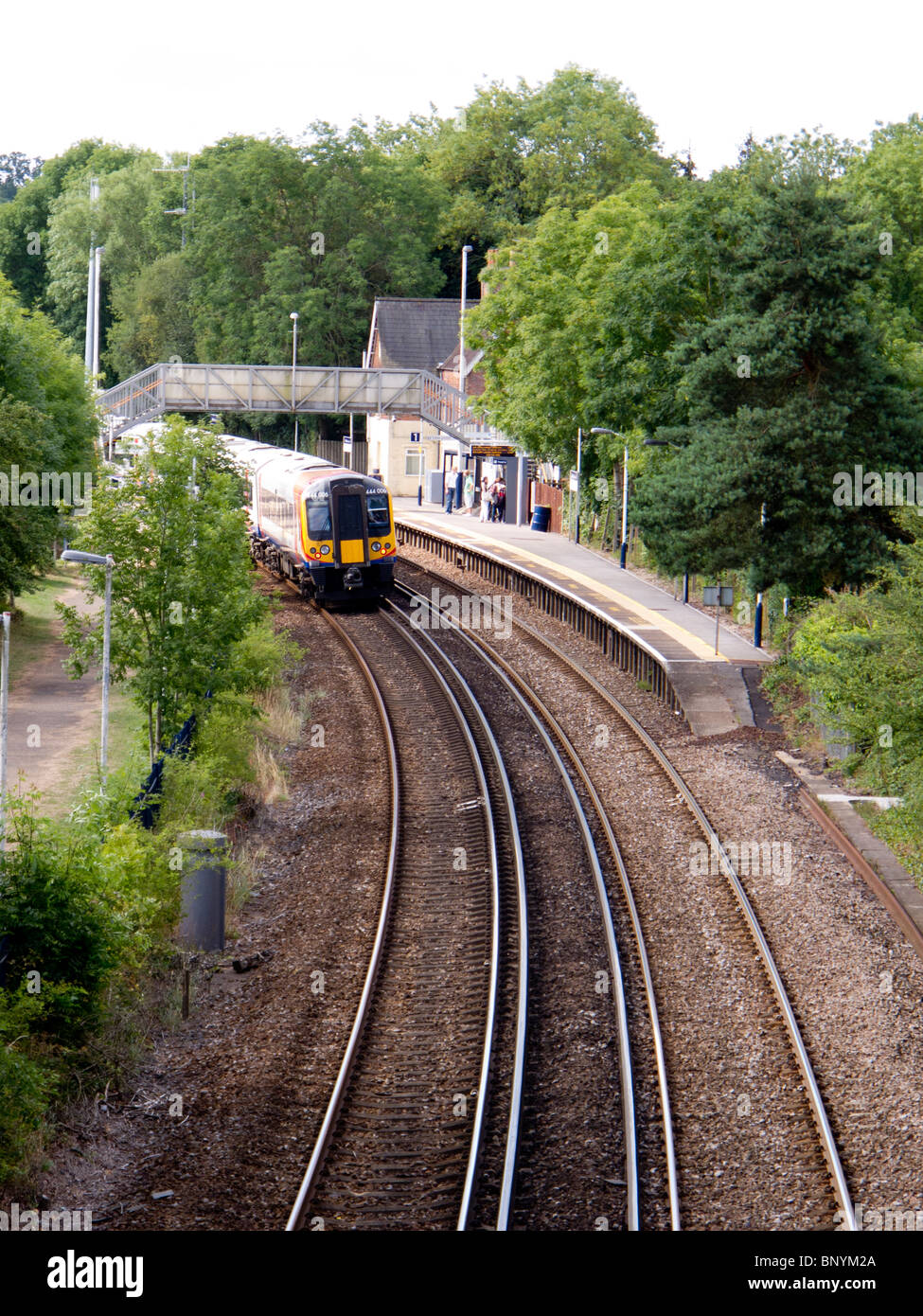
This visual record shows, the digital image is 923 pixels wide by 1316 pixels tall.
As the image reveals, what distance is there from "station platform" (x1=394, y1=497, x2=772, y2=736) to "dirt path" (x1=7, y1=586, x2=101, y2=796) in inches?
391

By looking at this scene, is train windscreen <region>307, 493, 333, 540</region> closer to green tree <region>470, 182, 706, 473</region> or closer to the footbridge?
green tree <region>470, 182, 706, 473</region>

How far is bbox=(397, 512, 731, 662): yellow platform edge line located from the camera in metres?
26.9

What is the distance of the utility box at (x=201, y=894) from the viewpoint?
14586 mm


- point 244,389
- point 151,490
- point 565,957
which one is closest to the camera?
point 565,957

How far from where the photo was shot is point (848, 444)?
24859mm

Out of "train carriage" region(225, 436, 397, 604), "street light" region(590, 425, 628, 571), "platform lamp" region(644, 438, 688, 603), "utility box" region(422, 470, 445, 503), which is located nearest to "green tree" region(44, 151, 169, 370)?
"utility box" region(422, 470, 445, 503)

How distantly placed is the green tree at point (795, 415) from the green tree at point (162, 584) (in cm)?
1024

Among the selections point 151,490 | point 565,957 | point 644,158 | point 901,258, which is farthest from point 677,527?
point 644,158

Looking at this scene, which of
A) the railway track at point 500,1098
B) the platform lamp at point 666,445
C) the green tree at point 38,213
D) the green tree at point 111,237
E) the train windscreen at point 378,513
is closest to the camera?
the railway track at point 500,1098

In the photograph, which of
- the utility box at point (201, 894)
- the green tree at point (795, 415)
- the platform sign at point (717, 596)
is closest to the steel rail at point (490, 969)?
the utility box at point (201, 894)

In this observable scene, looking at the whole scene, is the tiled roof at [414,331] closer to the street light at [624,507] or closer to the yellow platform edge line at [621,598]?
the yellow platform edge line at [621,598]
